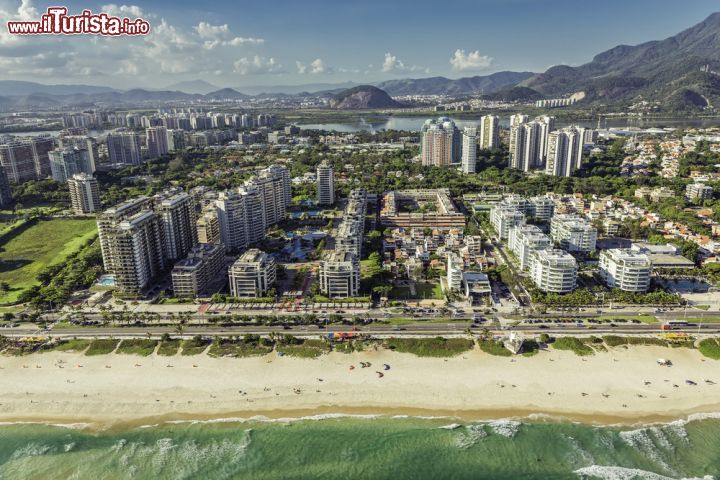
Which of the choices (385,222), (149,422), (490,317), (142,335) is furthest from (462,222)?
(149,422)

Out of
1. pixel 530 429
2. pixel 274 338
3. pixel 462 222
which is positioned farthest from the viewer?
pixel 462 222

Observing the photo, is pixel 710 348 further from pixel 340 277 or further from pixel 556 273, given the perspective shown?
pixel 340 277

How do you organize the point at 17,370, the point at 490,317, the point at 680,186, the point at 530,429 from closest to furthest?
the point at 530,429
the point at 17,370
the point at 490,317
the point at 680,186

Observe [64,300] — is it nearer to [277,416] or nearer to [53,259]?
[53,259]

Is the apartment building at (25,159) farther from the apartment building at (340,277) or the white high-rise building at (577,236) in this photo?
the white high-rise building at (577,236)

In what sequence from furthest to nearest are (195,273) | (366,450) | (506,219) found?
(506,219)
(195,273)
(366,450)

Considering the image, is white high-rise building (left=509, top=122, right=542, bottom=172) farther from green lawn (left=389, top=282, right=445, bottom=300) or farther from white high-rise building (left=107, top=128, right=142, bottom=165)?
white high-rise building (left=107, top=128, right=142, bottom=165)

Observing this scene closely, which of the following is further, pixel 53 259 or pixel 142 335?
pixel 53 259

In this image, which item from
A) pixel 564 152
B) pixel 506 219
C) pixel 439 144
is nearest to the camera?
pixel 506 219

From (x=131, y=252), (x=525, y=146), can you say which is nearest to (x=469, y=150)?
(x=525, y=146)
